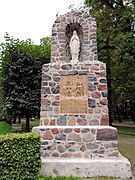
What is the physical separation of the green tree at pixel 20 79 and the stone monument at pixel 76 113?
3.13 metres

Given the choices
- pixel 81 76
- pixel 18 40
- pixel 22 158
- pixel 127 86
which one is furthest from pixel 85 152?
pixel 127 86

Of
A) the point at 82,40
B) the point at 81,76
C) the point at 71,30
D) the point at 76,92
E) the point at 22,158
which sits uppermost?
the point at 71,30

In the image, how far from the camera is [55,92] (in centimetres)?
491

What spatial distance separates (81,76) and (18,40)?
5275 millimetres

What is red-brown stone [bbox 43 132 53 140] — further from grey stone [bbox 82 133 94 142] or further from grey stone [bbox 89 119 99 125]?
grey stone [bbox 89 119 99 125]

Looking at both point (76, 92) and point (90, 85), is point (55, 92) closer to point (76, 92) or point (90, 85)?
point (76, 92)

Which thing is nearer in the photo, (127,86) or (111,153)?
(111,153)

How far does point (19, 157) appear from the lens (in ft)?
9.98

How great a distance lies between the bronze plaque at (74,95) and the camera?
4.73 meters

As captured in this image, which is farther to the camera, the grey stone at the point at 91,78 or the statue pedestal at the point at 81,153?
the grey stone at the point at 91,78

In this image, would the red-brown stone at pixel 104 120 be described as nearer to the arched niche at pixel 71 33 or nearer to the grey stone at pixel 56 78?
the grey stone at pixel 56 78

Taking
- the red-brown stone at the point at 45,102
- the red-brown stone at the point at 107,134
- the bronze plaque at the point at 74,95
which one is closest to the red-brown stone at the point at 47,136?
the bronze plaque at the point at 74,95

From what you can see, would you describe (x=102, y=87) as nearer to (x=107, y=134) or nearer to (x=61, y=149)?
(x=107, y=134)

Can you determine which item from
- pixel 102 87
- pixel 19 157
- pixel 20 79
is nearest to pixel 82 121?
pixel 102 87
